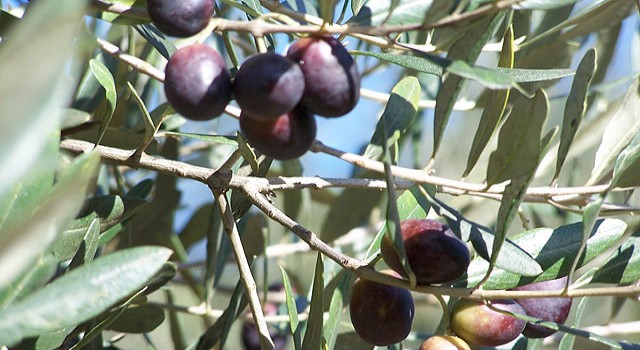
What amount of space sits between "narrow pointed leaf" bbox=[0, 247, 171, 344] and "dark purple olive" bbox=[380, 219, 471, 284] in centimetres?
28

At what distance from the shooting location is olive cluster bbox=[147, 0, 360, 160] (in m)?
0.69

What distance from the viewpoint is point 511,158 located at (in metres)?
0.83

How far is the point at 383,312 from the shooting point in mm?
896

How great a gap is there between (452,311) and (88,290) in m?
0.50

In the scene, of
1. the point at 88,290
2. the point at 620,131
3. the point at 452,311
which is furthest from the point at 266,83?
the point at 620,131

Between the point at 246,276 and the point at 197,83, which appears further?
the point at 246,276

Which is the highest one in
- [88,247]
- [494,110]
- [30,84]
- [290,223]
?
[494,110]

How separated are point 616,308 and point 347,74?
41.9 inches

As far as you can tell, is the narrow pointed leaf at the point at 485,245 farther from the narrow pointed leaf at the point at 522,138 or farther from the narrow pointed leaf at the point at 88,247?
the narrow pointed leaf at the point at 88,247

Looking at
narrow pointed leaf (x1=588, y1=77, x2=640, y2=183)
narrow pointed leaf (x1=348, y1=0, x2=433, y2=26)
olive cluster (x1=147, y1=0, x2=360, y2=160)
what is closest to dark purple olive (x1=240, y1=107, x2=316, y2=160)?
olive cluster (x1=147, y1=0, x2=360, y2=160)

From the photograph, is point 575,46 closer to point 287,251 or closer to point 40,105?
point 287,251

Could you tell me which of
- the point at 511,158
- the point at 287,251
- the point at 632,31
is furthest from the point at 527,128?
the point at 632,31

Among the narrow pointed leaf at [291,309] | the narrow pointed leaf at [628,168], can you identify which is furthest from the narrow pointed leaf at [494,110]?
the narrow pointed leaf at [291,309]

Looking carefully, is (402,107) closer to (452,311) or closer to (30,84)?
(452,311)
